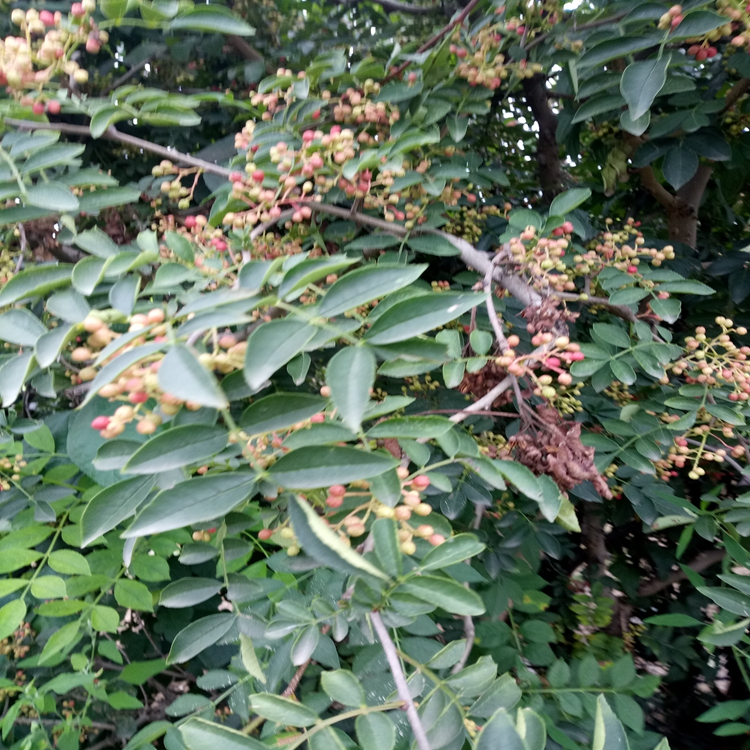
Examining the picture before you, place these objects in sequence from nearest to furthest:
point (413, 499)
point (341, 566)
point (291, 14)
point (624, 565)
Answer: point (341, 566) → point (413, 499) → point (291, 14) → point (624, 565)

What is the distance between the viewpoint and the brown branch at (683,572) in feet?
6.05

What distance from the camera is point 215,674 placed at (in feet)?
3.27

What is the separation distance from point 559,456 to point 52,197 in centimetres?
85

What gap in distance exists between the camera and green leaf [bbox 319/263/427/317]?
555 mm

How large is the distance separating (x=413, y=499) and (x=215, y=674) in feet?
2.11

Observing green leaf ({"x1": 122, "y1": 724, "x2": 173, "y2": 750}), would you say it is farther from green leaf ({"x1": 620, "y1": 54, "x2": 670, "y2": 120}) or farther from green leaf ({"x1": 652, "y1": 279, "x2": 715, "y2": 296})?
green leaf ({"x1": 620, "y1": 54, "x2": 670, "y2": 120})

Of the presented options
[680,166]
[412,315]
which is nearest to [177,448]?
[412,315]

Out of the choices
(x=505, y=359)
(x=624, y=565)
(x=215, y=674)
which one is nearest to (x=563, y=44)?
(x=505, y=359)

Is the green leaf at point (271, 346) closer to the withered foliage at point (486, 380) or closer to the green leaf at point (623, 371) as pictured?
the withered foliage at point (486, 380)

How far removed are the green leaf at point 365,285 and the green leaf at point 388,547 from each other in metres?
0.23

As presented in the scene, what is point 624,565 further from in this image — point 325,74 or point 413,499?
point 325,74

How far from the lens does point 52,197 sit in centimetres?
78

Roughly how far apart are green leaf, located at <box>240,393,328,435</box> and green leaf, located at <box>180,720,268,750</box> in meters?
0.31

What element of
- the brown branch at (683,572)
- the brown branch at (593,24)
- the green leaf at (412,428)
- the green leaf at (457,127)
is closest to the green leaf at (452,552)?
the green leaf at (412,428)
